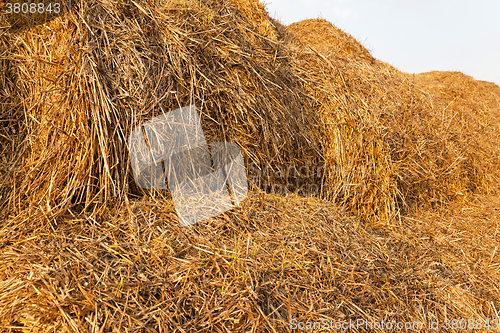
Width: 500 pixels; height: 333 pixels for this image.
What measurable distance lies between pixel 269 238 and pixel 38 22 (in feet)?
7.93

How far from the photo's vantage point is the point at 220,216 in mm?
2199

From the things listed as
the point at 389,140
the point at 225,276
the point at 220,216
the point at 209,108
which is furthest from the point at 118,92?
the point at 389,140

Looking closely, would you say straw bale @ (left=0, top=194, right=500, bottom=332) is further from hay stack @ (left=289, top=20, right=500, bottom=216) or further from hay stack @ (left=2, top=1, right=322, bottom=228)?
hay stack @ (left=289, top=20, right=500, bottom=216)

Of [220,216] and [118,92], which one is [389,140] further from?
[118,92]

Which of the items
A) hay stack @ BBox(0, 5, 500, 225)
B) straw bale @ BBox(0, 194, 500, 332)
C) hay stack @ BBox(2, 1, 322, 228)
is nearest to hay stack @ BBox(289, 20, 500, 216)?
hay stack @ BBox(0, 5, 500, 225)

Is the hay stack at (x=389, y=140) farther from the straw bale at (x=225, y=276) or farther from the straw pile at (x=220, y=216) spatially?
the straw bale at (x=225, y=276)

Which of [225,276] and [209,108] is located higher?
[209,108]

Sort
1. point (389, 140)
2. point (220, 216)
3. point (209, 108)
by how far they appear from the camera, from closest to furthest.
Result: 1. point (220, 216)
2. point (209, 108)
3. point (389, 140)

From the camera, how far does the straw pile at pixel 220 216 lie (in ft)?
5.36

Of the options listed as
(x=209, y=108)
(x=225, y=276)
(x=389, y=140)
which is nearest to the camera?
(x=225, y=276)

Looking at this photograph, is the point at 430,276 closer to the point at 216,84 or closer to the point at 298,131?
the point at 298,131

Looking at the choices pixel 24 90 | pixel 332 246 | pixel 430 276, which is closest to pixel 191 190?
pixel 332 246

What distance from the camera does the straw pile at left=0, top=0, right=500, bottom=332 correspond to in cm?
163

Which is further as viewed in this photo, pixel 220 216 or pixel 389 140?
pixel 389 140
